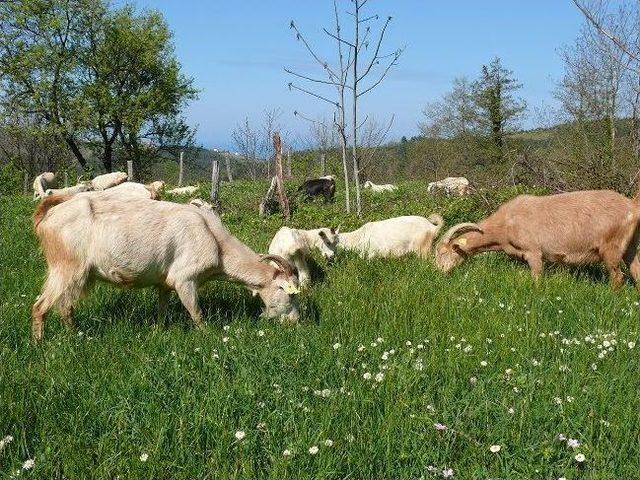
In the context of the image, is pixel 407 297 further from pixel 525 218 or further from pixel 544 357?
pixel 525 218

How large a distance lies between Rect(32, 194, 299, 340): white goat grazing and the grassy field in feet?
1.04

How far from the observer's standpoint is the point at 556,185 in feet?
39.4

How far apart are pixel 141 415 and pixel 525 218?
20.2 ft

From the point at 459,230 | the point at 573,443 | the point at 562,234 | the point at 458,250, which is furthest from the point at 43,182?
the point at 573,443

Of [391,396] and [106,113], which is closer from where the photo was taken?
[391,396]

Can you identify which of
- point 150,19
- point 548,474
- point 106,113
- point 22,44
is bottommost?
point 548,474

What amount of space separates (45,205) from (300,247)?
10.7 feet

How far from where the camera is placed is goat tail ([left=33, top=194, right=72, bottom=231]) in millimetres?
6094

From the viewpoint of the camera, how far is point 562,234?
8.00 m

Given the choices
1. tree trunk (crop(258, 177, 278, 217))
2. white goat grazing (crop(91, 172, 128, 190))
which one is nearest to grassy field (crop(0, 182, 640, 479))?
tree trunk (crop(258, 177, 278, 217))

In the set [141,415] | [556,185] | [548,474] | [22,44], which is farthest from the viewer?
[22,44]

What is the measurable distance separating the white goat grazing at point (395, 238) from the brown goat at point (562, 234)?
3.03 ft

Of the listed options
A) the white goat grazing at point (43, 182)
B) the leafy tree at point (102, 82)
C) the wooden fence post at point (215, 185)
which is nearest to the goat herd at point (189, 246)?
the wooden fence post at point (215, 185)

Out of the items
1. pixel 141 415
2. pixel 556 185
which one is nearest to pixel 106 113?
pixel 556 185
